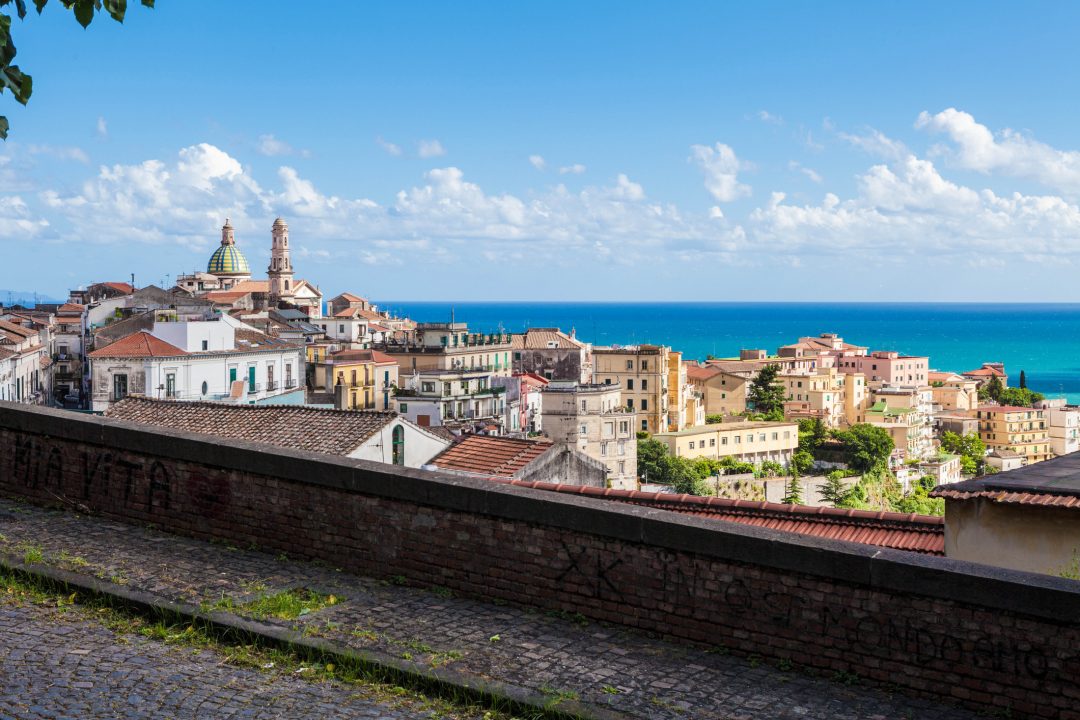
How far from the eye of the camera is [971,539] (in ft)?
31.6

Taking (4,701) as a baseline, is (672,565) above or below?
above

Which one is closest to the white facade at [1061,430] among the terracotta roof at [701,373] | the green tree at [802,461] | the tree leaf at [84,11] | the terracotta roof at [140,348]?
the green tree at [802,461]

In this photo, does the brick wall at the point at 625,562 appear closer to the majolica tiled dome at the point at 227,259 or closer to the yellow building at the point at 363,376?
the yellow building at the point at 363,376

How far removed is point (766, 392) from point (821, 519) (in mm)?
117398

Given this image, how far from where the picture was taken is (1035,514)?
9250 mm

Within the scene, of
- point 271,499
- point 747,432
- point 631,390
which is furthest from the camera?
point 631,390

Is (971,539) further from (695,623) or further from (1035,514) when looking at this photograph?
(695,623)

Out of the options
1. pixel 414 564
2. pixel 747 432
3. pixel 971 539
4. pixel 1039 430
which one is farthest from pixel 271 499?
pixel 1039 430

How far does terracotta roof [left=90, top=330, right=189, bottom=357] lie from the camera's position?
54344 millimetres

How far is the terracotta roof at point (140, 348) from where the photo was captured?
178ft

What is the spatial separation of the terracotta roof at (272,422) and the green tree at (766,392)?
106 metres

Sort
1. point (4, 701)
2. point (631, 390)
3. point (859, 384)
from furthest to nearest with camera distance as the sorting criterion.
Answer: point (859, 384), point (631, 390), point (4, 701)

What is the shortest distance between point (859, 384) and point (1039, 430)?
18.9m

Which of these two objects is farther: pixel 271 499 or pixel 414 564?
pixel 271 499
